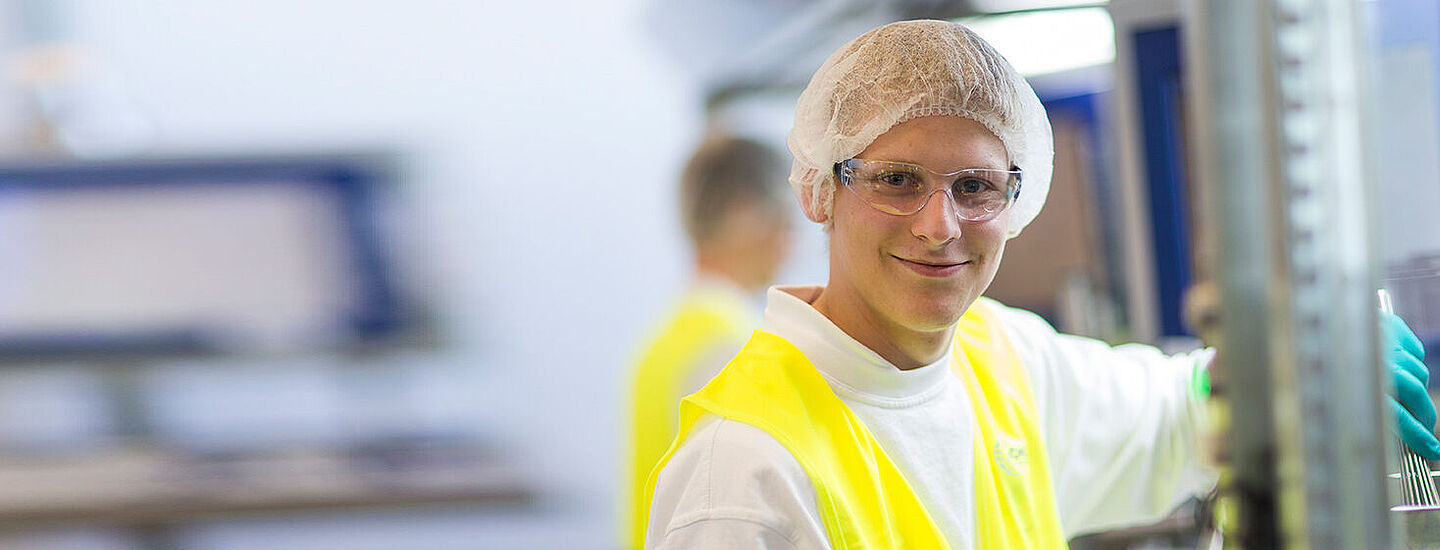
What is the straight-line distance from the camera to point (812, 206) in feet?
3.82

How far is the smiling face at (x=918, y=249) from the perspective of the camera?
1035 millimetres

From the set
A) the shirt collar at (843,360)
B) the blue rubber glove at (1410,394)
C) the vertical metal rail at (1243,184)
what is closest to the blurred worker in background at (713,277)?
the shirt collar at (843,360)

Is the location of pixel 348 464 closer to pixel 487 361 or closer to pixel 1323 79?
pixel 487 361

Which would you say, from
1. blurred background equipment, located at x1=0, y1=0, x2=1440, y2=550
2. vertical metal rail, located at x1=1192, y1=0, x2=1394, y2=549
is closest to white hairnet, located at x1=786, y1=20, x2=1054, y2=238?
vertical metal rail, located at x1=1192, y1=0, x2=1394, y2=549

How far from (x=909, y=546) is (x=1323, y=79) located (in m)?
0.57

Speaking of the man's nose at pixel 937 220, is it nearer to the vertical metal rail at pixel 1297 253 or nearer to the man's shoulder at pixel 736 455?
the man's shoulder at pixel 736 455

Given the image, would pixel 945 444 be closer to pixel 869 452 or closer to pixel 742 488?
pixel 869 452

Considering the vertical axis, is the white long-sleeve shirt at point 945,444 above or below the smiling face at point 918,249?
below

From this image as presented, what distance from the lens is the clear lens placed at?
1033 millimetres

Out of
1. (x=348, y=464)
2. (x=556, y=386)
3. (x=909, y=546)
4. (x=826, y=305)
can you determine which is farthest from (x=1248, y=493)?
(x=556, y=386)

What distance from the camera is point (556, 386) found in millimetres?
4863

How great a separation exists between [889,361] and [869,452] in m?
0.11

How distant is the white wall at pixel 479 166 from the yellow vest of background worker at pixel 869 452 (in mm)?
3552

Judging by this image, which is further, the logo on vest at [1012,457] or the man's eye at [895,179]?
the logo on vest at [1012,457]
